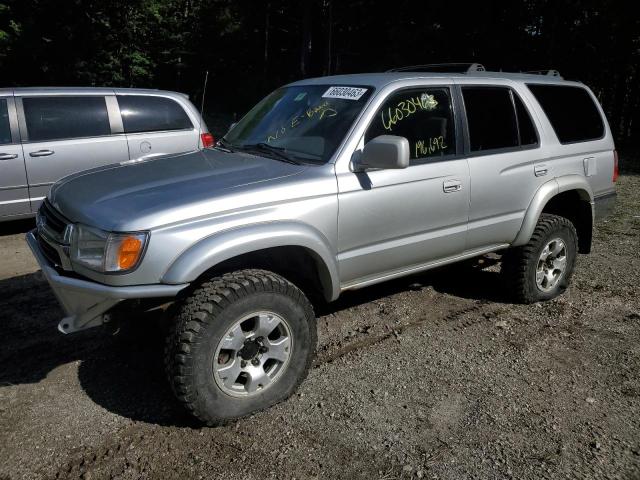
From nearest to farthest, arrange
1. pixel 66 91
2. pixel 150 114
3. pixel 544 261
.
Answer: pixel 544 261, pixel 66 91, pixel 150 114

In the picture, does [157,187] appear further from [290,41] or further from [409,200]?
[290,41]

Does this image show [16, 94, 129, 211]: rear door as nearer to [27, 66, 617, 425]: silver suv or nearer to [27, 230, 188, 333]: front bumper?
[27, 66, 617, 425]: silver suv

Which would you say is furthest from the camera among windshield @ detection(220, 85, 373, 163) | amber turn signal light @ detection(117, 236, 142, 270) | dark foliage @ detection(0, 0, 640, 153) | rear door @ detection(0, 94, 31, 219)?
dark foliage @ detection(0, 0, 640, 153)

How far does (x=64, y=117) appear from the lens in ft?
21.7

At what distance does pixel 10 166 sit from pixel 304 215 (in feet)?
15.2

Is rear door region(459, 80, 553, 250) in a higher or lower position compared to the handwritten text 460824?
lower

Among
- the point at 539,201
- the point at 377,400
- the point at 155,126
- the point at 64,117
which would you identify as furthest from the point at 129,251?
the point at 155,126

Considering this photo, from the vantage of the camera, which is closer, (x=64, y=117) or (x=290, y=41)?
(x=64, y=117)

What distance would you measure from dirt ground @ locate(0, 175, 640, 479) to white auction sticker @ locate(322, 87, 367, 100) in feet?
5.68

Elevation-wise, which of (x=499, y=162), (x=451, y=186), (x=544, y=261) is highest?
(x=499, y=162)

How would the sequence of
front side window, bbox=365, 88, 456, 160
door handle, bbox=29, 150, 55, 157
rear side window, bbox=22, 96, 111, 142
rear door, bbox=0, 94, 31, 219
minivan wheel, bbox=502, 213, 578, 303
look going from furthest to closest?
rear side window, bbox=22, 96, 111, 142 → door handle, bbox=29, 150, 55, 157 → rear door, bbox=0, 94, 31, 219 → minivan wheel, bbox=502, 213, 578, 303 → front side window, bbox=365, 88, 456, 160

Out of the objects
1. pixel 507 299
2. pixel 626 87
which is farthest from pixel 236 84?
pixel 507 299

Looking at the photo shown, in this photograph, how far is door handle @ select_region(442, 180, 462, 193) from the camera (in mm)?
3783

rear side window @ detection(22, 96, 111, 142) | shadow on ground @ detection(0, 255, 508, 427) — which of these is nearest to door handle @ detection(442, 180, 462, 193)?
shadow on ground @ detection(0, 255, 508, 427)
